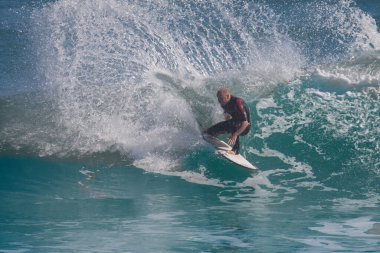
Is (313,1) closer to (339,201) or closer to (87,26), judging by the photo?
(87,26)

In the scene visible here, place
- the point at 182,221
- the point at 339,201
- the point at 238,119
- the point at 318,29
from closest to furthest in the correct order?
the point at 182,221 → the point at 339,201 → the point at 238,119 → the point at 318,29

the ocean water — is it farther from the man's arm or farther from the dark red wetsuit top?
the dark red wetsuit top

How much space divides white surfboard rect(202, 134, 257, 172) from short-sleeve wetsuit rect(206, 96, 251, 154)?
0.10 m

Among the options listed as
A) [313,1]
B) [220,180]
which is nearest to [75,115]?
[220,180]

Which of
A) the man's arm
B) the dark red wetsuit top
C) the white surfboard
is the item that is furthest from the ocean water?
the dark red wetsuit top

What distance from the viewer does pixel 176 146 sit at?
1123cm

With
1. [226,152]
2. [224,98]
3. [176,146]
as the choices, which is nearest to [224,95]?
[224,98]

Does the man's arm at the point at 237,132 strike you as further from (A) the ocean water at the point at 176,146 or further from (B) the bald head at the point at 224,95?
(A) the ocean water at the point at 176,146

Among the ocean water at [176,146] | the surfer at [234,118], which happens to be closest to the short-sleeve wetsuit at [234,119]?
the surfer at [234,118]

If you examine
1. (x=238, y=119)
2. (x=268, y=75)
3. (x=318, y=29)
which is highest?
(x=318, y=29)

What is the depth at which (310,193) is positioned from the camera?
9789 millimetres

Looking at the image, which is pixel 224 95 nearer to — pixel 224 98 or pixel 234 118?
pixel 224 98

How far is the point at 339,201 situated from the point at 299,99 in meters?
3.51

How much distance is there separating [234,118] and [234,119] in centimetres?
2
